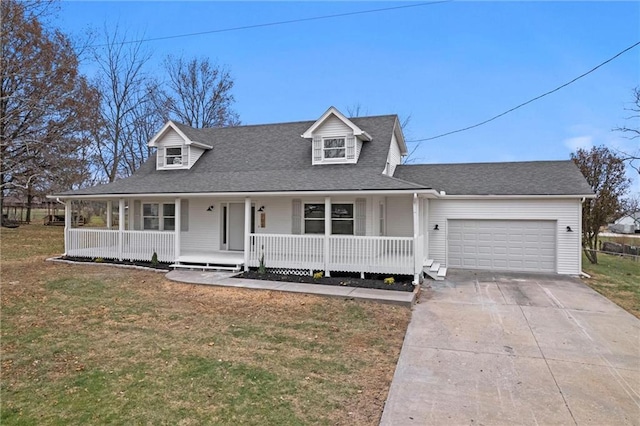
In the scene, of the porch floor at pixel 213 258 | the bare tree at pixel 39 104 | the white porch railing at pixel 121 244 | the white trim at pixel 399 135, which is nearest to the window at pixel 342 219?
the porch floor at pixel 213 258

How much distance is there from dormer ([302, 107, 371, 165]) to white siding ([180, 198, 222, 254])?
14.5 feet

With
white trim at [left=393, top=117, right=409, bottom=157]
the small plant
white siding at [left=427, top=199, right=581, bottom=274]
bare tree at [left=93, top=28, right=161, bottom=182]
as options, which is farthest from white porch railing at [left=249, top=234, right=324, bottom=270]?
bare tree at [left=93, top=28, right=161, bottom=182]

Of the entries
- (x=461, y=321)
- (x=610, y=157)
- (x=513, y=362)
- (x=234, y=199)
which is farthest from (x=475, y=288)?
(x=610, y=157)

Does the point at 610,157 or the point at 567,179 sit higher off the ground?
the point at 610,157

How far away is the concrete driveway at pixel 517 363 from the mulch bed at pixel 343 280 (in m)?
0.90

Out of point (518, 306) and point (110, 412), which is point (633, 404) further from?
point (110, 412)

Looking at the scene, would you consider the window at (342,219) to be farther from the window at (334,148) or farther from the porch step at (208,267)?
the porch step at (208,267)

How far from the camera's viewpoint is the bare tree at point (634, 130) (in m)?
18.7

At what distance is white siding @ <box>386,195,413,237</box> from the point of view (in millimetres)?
13398

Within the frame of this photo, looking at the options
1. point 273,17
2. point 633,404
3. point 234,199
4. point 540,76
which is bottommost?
point 633,404

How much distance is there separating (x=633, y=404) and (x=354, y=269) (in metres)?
7.20

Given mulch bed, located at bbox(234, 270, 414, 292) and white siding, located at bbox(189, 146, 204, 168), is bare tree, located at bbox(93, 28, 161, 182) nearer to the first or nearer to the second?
white siding, located at bbox(189, 146, 204, 168)

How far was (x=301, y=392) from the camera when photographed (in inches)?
173

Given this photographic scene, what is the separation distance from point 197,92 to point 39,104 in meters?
13.3
